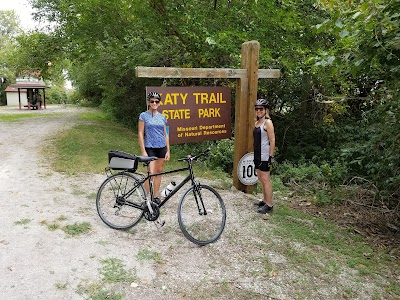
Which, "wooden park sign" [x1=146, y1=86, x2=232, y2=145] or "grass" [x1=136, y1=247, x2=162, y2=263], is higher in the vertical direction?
"wooden park sign" [x1=146, y1=86, x2=232, y2=145]

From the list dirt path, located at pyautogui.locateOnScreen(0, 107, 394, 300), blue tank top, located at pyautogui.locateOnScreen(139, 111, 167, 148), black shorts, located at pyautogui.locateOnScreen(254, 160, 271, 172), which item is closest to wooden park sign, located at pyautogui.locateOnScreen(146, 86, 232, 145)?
blue tank top, located at pyautogui.locateOnScreen(139, 111, 167, 148)

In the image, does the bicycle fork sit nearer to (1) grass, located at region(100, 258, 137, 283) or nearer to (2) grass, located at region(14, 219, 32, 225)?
(1) grass, located at region(100, 258, 137, 283)

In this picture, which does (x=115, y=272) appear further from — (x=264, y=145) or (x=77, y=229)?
(x=264, y=145)

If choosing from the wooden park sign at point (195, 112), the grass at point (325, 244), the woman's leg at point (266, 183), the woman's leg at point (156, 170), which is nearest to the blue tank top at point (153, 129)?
the woman's leg at point (156, 170)

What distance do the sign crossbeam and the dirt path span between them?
1.98m

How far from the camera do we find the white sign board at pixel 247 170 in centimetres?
585

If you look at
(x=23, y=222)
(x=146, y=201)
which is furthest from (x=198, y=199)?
(x=23, y=222)

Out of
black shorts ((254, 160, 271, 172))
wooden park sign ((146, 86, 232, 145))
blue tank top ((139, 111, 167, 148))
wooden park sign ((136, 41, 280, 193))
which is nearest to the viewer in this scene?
blue tank top ((139, 111, 167, 148))

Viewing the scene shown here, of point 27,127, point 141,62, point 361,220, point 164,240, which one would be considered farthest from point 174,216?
point 27,127

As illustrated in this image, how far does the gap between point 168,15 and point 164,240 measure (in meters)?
7.66

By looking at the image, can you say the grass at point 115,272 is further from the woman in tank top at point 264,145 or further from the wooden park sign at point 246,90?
the wooden park sign at point 246,90

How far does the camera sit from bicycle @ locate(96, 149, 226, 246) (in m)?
4.14

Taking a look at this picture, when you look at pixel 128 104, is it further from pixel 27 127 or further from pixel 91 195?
pixel 91 195

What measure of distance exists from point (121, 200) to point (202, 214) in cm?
101
